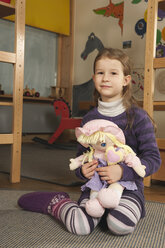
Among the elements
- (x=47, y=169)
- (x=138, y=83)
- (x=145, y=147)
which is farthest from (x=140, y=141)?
(x=138, y=83)

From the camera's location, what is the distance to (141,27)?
3256 mm

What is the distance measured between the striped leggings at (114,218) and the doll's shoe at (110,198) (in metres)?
0.03

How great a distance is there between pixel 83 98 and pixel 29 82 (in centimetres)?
73

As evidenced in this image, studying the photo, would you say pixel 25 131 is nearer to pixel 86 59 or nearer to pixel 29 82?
pixel 29 82

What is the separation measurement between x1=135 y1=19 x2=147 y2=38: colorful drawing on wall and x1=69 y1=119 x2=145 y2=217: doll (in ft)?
8.37

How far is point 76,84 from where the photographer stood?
13.4ft

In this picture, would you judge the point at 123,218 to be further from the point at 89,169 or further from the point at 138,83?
the point at 138,83

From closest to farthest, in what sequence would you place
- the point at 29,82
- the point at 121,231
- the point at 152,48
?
the point at 121,231, the point at 152,48, the point at 29,82

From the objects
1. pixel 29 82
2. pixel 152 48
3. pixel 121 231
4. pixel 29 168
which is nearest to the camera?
pixel 121 231

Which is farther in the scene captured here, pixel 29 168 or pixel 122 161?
pixel 29 168

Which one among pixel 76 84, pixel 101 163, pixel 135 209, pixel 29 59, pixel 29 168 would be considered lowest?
pixel 29 168

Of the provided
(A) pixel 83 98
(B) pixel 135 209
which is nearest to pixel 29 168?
(B) pixel 135 209

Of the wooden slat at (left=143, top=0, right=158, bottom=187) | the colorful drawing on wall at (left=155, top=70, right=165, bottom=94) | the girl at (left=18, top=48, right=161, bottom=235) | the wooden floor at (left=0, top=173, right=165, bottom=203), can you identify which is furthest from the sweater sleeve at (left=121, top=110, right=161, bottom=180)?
the colorful drawing on wall at (left=155, top=70, right=165, bottom=94)

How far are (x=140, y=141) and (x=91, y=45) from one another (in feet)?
10.1
